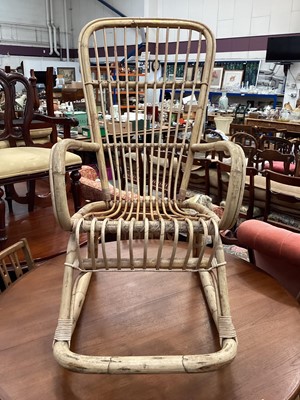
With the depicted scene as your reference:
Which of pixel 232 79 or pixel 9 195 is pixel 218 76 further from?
pixel 9 195

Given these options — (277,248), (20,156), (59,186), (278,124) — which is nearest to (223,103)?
(278,124)

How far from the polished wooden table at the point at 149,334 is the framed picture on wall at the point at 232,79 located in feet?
21.0

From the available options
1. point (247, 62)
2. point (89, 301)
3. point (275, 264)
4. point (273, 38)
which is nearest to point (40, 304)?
point (89, 301)

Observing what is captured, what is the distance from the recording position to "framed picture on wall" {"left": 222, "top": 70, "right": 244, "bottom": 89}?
7071 mm

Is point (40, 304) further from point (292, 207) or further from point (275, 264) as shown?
point (292, 207)

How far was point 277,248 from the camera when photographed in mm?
1307

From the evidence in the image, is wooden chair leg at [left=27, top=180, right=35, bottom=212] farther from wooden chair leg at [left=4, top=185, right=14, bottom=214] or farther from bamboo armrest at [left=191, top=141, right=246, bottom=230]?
bamboo armrest at [left=191, top=141, right=246, bottom=230]

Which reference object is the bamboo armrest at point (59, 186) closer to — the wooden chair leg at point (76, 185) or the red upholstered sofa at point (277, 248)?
the red upholstered sofa at point (277, 248)

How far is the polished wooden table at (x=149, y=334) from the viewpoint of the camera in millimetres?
854

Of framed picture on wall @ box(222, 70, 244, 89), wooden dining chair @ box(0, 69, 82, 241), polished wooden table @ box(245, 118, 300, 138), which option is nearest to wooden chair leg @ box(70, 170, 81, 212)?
wooden dining chair @ box(0, 69, 82, 241)

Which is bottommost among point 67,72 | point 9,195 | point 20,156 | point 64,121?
point 9,195

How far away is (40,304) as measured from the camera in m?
1.15

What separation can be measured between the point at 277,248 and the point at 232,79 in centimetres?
657

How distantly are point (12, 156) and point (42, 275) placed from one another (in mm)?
887
